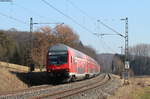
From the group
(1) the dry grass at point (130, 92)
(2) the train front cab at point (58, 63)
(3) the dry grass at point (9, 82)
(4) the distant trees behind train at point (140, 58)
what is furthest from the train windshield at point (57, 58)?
(4) the distant trees behind train at point (140, 58)

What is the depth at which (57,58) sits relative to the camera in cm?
3497

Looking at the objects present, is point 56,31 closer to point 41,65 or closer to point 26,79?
point 41,65

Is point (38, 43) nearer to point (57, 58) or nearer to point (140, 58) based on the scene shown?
point (57, 58)

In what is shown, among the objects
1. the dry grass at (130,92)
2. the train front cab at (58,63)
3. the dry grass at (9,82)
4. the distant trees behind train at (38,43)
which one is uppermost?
the distant trees behind train at (38,43)

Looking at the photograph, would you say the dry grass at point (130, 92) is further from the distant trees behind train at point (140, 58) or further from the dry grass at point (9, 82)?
the distant trees behind train at point (140, 58)

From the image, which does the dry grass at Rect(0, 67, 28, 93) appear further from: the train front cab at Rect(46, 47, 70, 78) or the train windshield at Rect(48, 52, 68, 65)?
the train windshield at Rect(48, 52, 68, 65)

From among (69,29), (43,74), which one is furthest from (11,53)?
(43,74)

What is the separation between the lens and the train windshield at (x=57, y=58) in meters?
34.8

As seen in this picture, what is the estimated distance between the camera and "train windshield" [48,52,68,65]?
34812 mm

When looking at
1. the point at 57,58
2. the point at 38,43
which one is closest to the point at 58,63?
the point at 57,58

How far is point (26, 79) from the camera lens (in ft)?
113

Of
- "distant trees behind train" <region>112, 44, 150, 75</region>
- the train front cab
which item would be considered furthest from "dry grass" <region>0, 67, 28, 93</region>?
"distant trees behind train" <region>112, 44, 150, 75</region>

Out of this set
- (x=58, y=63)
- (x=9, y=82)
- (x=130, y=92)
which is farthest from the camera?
(x=58, y=63)

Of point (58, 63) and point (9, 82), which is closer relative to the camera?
point (9, 82)
